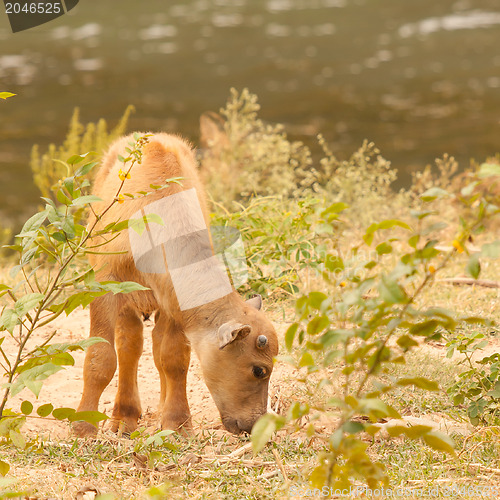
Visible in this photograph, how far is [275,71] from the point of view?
22.4 meters

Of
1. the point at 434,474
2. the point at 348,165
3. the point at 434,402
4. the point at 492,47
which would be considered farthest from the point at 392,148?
the point at 434,474

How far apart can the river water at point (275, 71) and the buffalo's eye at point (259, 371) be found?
9361mm

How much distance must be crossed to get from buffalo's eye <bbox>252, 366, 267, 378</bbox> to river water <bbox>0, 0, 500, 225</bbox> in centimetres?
936

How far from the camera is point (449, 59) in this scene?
23953 mm

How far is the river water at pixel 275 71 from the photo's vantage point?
17.4 meters

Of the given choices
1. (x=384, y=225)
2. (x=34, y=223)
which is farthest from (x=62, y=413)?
(x=384, y=225)

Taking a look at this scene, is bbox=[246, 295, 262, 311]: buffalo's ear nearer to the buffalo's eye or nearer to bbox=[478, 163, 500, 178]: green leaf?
the buffalo's eye

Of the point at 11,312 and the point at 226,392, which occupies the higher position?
the point at 11,312

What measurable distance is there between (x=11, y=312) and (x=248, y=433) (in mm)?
1906

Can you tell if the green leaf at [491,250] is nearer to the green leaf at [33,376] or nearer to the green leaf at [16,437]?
the green leaf at [33,376]

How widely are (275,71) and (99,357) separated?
18.5 m

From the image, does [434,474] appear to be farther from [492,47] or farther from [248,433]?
[492,47]

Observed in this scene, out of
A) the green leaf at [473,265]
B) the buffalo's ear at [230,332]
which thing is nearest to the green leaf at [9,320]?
the buffalo's ear at [230,332]

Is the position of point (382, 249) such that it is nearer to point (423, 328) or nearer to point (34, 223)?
point (423, 328)
